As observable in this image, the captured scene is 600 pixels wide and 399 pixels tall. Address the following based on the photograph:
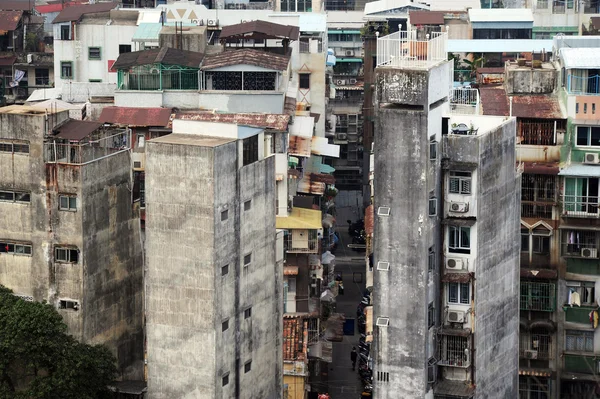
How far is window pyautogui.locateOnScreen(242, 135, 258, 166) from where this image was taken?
79375 millimetres

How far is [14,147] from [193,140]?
974 centimetres

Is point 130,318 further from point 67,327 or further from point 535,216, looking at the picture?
point 535,216

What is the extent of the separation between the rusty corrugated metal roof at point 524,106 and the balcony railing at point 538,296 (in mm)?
7921

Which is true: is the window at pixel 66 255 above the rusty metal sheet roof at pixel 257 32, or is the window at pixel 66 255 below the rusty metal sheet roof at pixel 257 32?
below

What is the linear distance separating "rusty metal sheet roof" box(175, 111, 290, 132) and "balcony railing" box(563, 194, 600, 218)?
16.5 m

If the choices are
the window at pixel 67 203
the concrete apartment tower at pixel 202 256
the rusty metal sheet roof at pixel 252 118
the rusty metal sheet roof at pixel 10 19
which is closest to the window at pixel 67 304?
the window at pixel 67 203

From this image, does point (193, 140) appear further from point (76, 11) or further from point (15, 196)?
point (76, 11)

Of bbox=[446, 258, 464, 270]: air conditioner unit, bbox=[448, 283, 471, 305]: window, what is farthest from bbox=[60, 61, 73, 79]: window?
bbox=[448, 283, 471, 305]: window

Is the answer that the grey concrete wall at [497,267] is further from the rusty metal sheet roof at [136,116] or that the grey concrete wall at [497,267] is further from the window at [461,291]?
the rusty metal sheet roof at [136,116]

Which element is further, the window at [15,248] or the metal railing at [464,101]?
the metal railing at [464,101]

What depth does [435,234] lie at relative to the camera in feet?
250

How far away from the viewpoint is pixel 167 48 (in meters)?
102

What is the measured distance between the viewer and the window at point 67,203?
3248 inches

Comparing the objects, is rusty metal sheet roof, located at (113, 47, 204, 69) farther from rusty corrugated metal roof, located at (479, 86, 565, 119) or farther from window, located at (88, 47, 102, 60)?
rusty corrugated metal roof, located at (479, 86, 565, 119)
